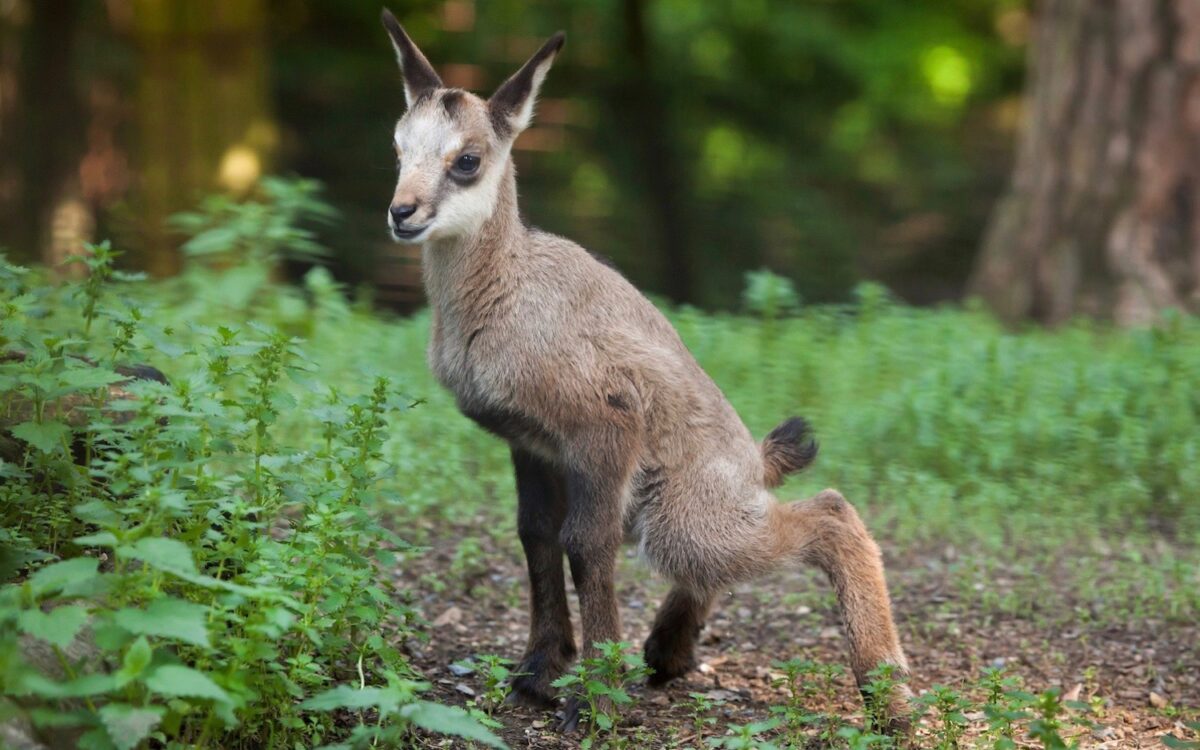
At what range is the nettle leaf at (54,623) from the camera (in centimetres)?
353

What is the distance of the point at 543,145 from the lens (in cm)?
1606

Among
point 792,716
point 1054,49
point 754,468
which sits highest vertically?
point 1054,49

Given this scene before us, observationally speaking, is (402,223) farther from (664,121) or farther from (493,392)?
(664,121)

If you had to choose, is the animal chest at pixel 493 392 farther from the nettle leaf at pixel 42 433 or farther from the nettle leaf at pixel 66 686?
the nettle leaf at pixel 66 686

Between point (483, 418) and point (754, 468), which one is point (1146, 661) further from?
point (483, 418)

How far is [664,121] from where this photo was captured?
15.9m

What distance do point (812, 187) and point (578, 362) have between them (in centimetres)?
1132

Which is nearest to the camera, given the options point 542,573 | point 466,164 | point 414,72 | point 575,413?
point 575,413

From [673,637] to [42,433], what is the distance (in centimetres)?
245

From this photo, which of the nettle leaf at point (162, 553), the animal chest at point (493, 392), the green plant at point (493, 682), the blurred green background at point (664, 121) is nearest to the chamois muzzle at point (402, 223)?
the animal chest at point (493, 392)

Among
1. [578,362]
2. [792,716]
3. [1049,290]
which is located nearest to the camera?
[792,716]

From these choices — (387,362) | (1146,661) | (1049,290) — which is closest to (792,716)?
(1146,661)

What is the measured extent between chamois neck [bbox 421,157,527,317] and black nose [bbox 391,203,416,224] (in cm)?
29

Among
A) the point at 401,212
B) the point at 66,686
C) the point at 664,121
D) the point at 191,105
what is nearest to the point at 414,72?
the point at 401,212
